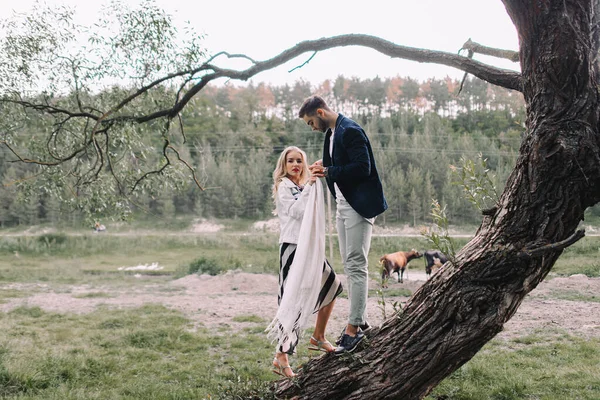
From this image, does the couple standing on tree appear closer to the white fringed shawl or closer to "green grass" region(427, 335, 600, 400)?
the white fringed shawl

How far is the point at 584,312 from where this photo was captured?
9367 millimetres

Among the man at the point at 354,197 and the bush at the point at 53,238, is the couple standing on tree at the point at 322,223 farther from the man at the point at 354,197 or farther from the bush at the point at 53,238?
the bush at the point at 53,238

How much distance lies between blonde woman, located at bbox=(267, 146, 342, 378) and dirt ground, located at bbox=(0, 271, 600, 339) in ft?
15.1

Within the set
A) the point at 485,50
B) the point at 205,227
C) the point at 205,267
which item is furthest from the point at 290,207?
the point at 205,227

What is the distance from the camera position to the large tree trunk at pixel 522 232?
3.23 metres

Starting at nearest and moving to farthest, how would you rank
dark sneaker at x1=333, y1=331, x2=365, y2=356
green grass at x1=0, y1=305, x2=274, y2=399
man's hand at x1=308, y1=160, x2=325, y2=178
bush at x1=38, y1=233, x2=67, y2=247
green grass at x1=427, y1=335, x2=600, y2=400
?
1. man's hand at x1=308, y1=160, x2=325, y2=178
2. dark sneaker at x1=333, y1=331, x2=365, y2=356
3. green grass at x1=427, y1=335, x2=600, y2=400
4. green grass at x1=0, y1=305, x2=274, y2=399
5. bush at x1=38, y1=233, x2=67, y2=247

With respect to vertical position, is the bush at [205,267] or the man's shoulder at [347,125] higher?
the man's shoulder at [347,125]

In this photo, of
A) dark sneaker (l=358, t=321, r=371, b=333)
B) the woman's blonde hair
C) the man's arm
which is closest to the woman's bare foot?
dark sneaker (l=358, t=321, r=371, b=333)

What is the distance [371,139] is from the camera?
28.5 metres

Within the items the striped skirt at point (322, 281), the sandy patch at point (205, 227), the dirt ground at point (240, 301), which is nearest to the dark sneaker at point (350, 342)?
the striped skirt at point (322, 281)

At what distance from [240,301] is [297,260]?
28.2ft

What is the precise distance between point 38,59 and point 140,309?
17.7ft

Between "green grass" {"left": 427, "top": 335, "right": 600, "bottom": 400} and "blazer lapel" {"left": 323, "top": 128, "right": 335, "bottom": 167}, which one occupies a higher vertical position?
"blazer lapel" {"left": 323, "top": 128, "right": 335, "bottom": 167}

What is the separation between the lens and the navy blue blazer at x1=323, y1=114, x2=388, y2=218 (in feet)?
11.3
